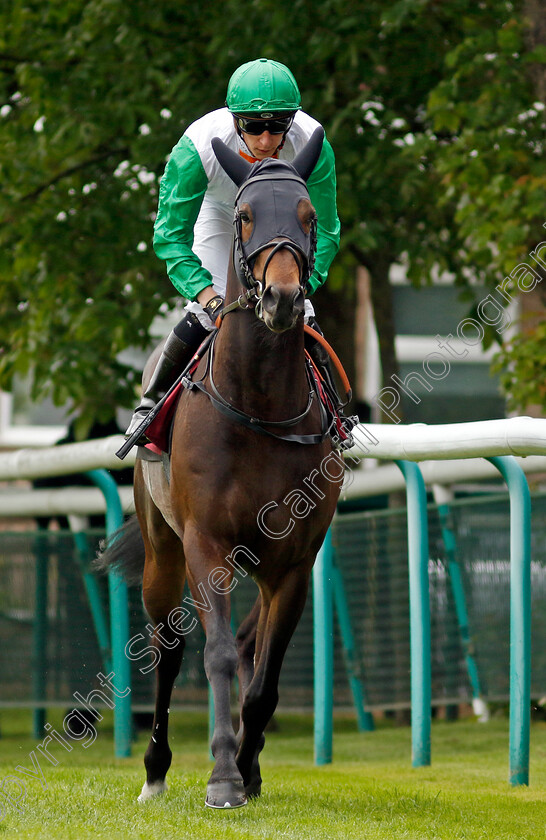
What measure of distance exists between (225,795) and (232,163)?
219 centimetres

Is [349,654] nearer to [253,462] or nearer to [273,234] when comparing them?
[253,462]

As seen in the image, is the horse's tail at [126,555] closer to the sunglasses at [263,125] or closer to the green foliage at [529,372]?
the sunglasses at [263,125]

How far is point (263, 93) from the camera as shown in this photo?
4.77m

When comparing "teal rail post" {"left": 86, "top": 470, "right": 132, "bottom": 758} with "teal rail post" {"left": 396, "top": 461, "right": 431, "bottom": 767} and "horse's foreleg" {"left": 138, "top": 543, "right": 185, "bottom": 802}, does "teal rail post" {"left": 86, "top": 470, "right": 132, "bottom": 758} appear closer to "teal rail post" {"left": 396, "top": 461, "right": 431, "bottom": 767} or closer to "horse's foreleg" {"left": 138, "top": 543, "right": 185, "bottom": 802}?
"horse's foreleg" {"left": 138, "top": 543, "right": 185, "bottom": 802}

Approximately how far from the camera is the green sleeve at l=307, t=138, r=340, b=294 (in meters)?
5.17

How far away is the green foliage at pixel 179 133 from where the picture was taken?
9539 mm

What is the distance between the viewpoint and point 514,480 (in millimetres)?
5695

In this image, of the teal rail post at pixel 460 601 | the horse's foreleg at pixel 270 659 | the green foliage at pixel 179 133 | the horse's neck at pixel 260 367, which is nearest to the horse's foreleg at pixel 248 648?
the horse's foreleg at pixel 270 659

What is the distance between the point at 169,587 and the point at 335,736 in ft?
10.4

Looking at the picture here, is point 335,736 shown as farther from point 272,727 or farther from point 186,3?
point 186,3

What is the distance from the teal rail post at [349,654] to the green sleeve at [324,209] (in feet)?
12.1

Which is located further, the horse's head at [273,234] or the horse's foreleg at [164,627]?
the horse's foreleg at [164,627]

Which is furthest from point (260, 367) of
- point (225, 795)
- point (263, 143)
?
point (225, 795)

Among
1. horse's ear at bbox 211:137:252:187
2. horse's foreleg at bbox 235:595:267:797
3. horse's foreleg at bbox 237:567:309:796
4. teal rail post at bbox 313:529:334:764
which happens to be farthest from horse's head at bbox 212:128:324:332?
teal rail post at bbox 313:529:334:764
